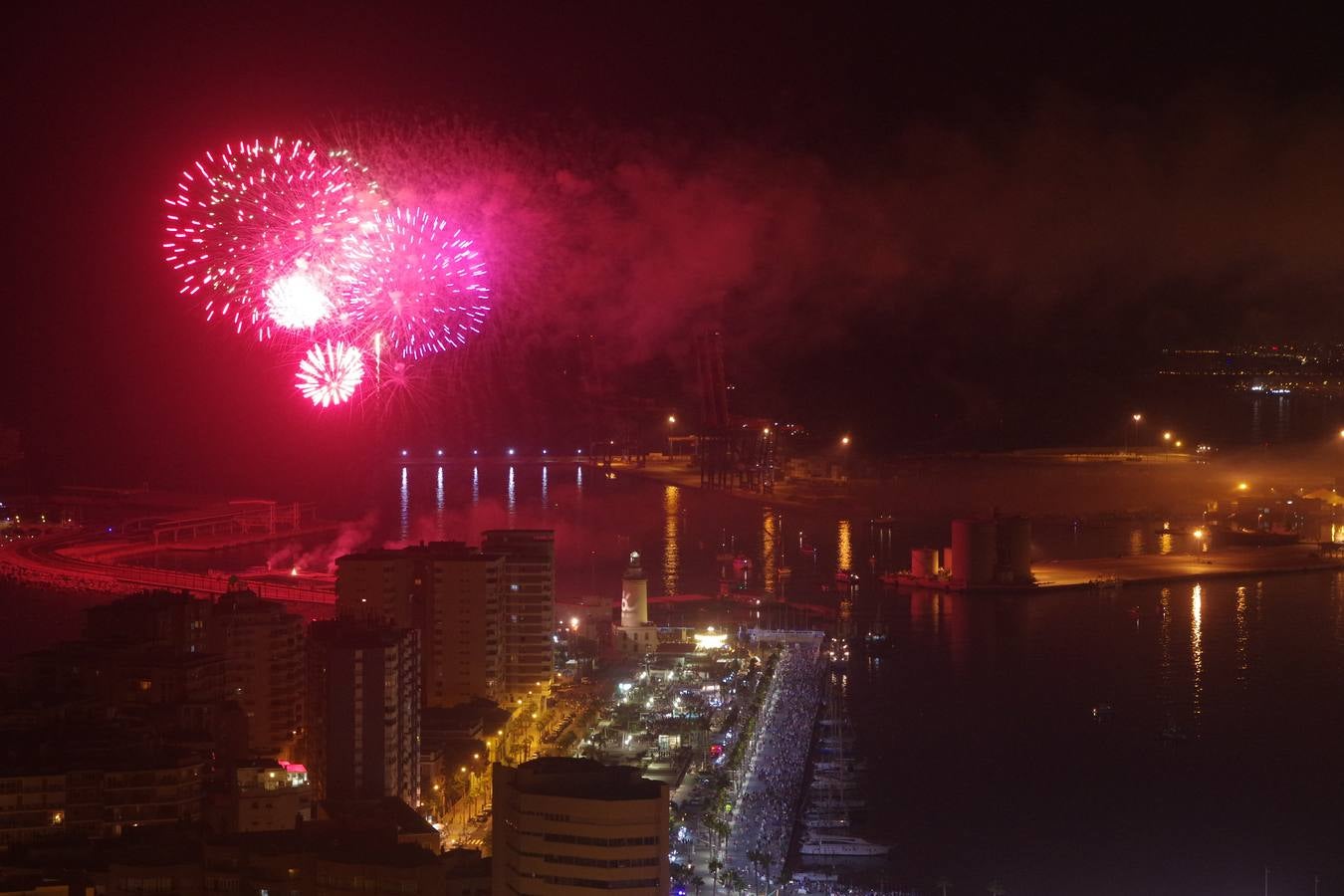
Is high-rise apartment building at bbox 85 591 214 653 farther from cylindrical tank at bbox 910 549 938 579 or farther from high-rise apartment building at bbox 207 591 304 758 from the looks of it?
cylindrical tank at bbox 910 549 938 579

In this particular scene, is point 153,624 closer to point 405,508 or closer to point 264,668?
point 264,668

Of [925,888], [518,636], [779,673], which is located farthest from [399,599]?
[925,888]

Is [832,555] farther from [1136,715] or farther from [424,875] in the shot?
[424,875]

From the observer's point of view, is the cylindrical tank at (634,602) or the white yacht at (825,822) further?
the cylindrical tank at (634,602)

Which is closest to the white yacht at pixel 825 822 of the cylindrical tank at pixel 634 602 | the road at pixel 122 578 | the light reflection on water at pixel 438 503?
the cylindrical tank at pixel 634 602

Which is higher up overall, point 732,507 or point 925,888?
point 732,507

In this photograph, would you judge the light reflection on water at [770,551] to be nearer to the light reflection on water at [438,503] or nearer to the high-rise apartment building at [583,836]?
the light reflection on water at [438,503]
